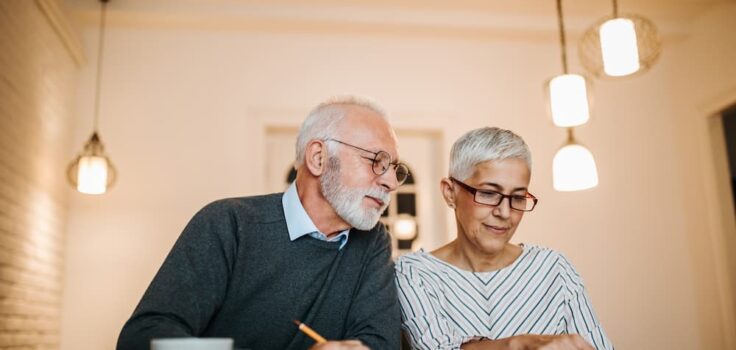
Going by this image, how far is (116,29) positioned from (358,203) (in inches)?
137

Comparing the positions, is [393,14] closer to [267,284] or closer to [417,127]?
[417,127]

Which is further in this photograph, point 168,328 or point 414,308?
point 414,308

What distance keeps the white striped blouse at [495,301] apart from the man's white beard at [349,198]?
230mm

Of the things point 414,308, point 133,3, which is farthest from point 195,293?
point 133,3

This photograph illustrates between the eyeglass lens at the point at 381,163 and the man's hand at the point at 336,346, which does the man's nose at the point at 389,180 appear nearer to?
the eyeglass lens at the point at 381,163

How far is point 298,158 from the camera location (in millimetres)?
1956

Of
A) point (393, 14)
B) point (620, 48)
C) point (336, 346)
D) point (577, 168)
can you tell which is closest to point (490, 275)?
point (336, 346)

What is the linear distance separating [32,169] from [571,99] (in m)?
2.94

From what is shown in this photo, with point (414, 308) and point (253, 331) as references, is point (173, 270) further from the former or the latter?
point (414, 308)

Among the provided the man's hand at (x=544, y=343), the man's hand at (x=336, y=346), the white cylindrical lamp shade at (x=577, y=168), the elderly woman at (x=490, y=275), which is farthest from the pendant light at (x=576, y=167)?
the man's hand at (x=336, y=346)

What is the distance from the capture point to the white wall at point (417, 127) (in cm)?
442

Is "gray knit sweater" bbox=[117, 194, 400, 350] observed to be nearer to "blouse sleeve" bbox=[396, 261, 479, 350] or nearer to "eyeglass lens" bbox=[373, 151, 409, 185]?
"blouse sleeve" bbox=[396, 261, 479, 350]

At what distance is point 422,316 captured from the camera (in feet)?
5.90

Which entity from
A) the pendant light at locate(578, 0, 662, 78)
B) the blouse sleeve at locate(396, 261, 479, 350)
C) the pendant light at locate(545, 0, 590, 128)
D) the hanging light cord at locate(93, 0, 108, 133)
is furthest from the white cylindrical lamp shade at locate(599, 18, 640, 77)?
the hanging light cord at locate(93, 0, 108, 133)
